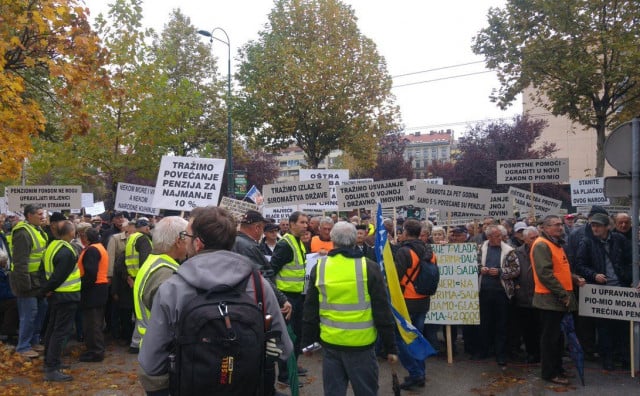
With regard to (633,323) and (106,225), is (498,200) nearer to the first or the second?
(633,323)

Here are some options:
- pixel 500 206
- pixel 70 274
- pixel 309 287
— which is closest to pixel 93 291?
pixel 70 274

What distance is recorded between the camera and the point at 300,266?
7332mm

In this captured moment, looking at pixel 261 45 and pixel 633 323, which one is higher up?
pixel 261 45

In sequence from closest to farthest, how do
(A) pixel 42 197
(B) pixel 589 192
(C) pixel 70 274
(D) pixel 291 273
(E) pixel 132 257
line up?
(D) pixel 291 273, (C) pixel 70 274, (E) pixel 132 257, (A) pixel 42 197, (B) pixel 589 192

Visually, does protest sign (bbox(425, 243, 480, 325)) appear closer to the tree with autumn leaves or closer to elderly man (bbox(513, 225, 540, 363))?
elderly man (bbox(513, 225, 540, 363))

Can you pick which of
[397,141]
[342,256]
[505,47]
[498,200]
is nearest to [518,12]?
[505,47]

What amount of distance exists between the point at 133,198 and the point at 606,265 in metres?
10.2

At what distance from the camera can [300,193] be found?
12305mm

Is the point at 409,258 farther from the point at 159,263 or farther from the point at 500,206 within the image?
the point at 500,206

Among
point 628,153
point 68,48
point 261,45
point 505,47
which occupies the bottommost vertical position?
point 628,153

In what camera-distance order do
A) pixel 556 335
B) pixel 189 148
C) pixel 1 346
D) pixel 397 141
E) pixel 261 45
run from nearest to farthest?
pixel 556 335
pixel 1 346
pixel 261 45
pixel 189 148
pixel 397 141

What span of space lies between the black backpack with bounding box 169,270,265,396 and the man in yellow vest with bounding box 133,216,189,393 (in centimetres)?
99

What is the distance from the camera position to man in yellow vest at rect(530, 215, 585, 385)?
697 centimetres

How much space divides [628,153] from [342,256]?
4.32m
